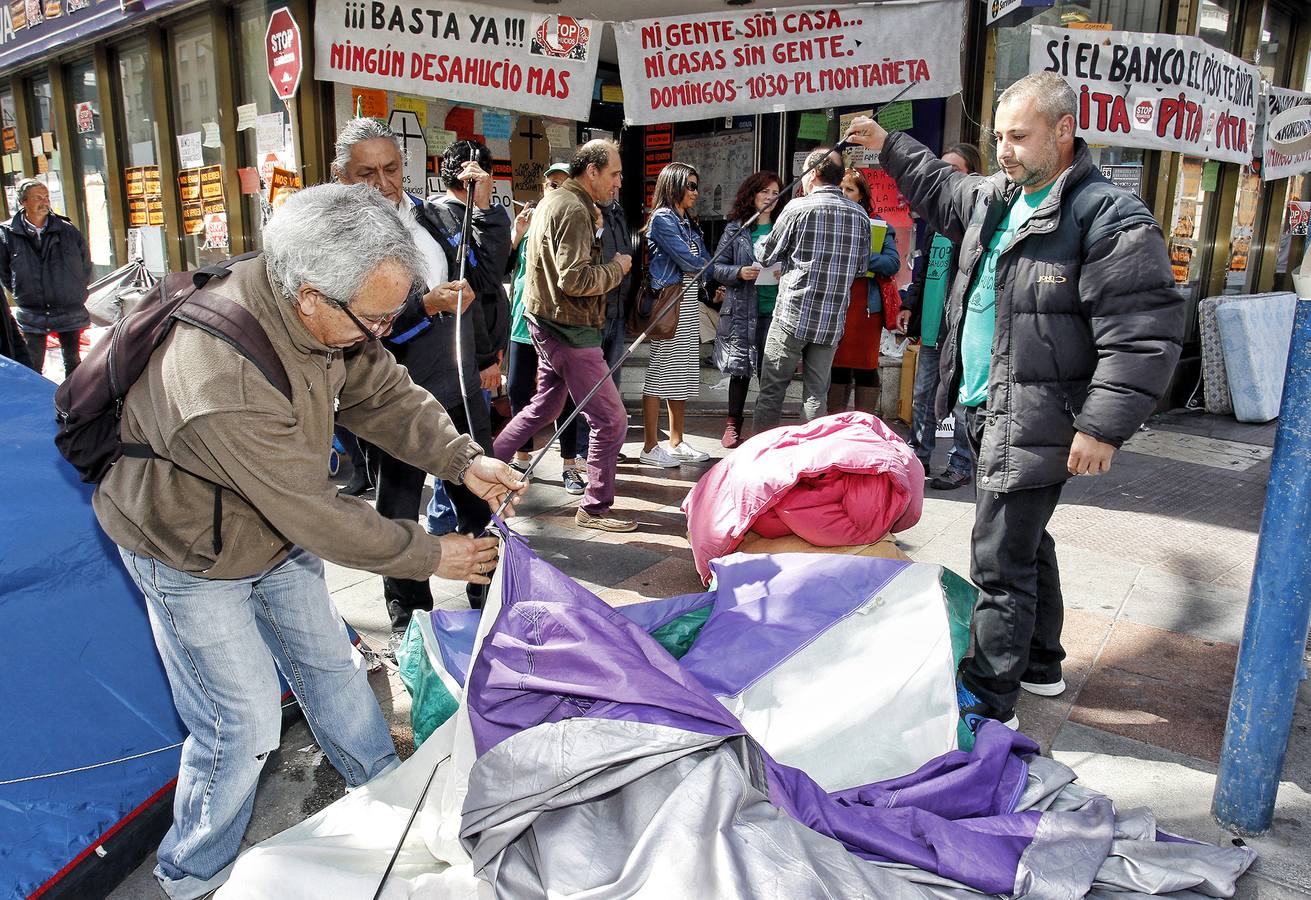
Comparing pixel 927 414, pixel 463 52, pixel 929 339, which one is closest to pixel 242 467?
pixel 927 414

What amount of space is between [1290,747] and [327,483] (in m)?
2.98

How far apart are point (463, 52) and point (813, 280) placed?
308cm

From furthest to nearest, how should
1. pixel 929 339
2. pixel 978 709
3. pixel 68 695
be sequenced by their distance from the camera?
pixel 929 339
pixel 978 709
pixel 68 695

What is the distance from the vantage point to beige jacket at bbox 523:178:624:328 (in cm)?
426

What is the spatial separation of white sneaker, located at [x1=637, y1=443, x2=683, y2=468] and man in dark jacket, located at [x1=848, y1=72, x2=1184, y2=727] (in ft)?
9.92

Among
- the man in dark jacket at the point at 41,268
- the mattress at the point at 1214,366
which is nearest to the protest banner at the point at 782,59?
the mattress at the point at 1214,366

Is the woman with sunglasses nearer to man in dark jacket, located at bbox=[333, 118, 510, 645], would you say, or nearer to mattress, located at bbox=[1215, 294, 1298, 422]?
man in dark jacket, located at bbox=[333, 118, 510, 645]

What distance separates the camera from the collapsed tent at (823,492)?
3258 mm

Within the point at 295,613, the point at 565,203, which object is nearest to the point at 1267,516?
the point at 295,613

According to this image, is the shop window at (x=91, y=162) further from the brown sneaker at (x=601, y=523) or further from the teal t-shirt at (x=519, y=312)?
the brown sneaker at (x=601, y=523)

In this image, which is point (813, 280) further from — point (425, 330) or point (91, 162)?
point (91, 162)

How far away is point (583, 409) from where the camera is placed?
4609 mm

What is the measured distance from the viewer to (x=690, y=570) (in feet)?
14.0

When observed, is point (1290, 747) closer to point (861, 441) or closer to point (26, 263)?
point (861, 441)
